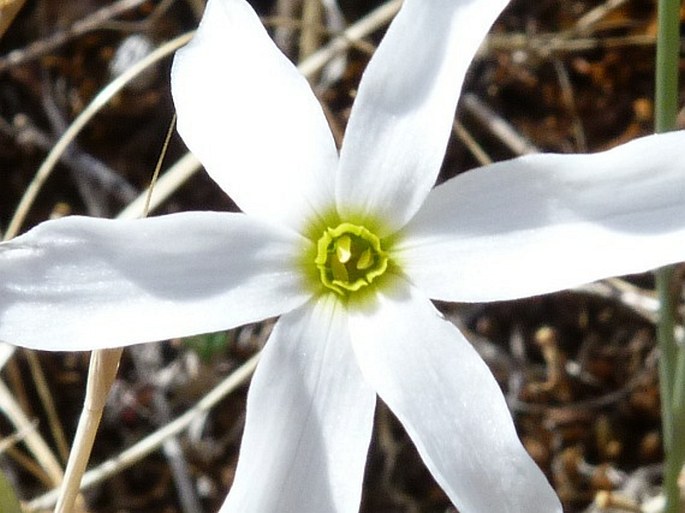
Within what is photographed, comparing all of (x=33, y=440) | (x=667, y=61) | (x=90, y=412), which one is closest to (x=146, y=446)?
(x=33, y=440)

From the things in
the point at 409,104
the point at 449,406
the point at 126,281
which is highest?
the point at 409,104

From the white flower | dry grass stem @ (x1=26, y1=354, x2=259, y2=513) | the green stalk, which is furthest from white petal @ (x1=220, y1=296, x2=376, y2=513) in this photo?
dry grass stem @ (x1=26, y1=354, x2=259, y2=513)

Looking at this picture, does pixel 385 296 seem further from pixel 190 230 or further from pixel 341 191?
pixel 190 230

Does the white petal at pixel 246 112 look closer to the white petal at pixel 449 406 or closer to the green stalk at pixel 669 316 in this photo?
the white petal at pixel 449 406

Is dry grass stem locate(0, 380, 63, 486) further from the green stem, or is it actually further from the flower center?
the green stem

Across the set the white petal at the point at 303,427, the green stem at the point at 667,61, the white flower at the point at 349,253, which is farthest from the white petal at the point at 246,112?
the green stem at the point at 667,61

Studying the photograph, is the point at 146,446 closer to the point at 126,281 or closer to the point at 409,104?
the point at 126,281
